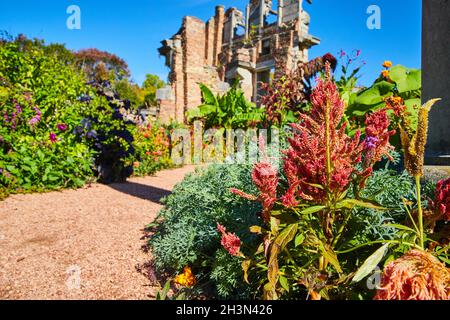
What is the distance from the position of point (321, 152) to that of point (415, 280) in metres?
0.49

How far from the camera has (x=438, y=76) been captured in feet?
6.62

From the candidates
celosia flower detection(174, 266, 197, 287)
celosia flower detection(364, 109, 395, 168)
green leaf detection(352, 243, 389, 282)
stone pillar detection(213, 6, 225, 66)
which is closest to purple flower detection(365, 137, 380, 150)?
celosia flower detection(364, 109, 395, 168)

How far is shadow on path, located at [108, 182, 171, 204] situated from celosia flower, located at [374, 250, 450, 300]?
3.63m

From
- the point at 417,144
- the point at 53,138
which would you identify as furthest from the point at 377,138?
the point at 53,138

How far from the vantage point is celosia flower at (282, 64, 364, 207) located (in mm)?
1055

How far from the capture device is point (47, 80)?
500 centimetres

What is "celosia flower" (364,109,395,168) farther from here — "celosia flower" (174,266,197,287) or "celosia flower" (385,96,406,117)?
"celosia flower" (174,266,197,287)

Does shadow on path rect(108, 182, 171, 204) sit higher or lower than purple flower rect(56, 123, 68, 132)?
lower

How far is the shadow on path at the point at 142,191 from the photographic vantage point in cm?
440

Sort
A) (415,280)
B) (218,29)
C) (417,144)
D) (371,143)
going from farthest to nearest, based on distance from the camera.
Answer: (218,29) → (371,143) → (417,144) → (415,280)

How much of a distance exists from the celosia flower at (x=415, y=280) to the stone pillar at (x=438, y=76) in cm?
139

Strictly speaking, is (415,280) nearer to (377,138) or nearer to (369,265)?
(369,265)

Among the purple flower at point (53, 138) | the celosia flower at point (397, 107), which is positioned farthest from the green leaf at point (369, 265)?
the purple flower at point (53, 138)

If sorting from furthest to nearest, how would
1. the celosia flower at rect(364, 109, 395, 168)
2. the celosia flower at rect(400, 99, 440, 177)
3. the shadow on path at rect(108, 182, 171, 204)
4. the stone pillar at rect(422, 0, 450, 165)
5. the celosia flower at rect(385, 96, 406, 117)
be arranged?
1. the shadow on path at rect(108, 182, 171, 204)
2. the stone pillar at rect(422, 0, 450, 165)
3. the celosia flower at rect(385, 96, 406, 117)
4. the celosia flower at rect(364, 109, 395, 168)
5. the celosia flower at rect(400, 99, 440, 177)
